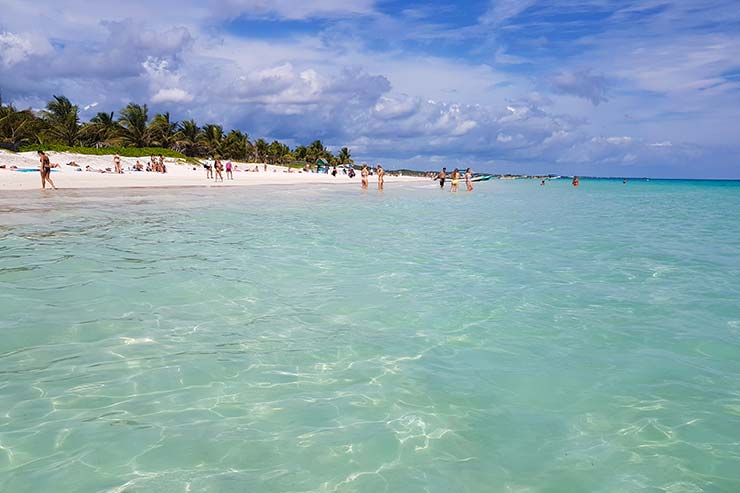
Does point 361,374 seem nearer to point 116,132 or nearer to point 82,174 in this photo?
point 82,174

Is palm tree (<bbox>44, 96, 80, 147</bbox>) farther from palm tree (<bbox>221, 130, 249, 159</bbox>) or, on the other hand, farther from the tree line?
palm tree (<bbox>221, 130, 249, 159</bbox>)

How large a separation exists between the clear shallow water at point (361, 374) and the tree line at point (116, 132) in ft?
174

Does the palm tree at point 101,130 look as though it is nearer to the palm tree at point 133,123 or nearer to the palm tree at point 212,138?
the palm tree at point 133,123

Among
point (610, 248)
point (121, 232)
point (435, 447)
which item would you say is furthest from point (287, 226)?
point (435, 447)

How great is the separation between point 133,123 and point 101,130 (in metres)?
4.00

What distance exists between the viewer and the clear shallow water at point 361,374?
391cm

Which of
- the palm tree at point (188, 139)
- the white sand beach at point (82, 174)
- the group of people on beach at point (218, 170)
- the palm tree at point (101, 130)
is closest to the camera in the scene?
the white sand beach at point (82, 174)

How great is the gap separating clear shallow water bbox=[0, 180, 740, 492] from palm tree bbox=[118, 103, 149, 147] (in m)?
62.1

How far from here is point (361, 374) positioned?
18.3ft

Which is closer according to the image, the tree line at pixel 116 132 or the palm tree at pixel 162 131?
the tree line at pixel 116 132

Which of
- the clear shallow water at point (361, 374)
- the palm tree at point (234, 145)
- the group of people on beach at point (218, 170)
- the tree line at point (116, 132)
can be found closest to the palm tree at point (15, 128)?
the tree line at point (116, 132)

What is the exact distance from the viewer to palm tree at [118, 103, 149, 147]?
67.2 metres

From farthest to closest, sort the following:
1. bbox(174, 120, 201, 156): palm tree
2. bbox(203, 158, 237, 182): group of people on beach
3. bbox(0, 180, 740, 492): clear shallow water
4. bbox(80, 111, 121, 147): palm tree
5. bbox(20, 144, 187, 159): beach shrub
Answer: bbox(174, 120, 201, 156): palm tree
bbox(80, 111, 121, 147): palm tree
bbox(20, 144, 187, 159): beach shrub
bbox(203, 158, 237, 182): group of people on beach
bbox(0, 180, 740, 492): clear shallow water

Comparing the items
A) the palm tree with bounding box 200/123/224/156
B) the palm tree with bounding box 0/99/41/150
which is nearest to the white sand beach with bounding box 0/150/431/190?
the palm tree with bounding box 0/99/41/150
